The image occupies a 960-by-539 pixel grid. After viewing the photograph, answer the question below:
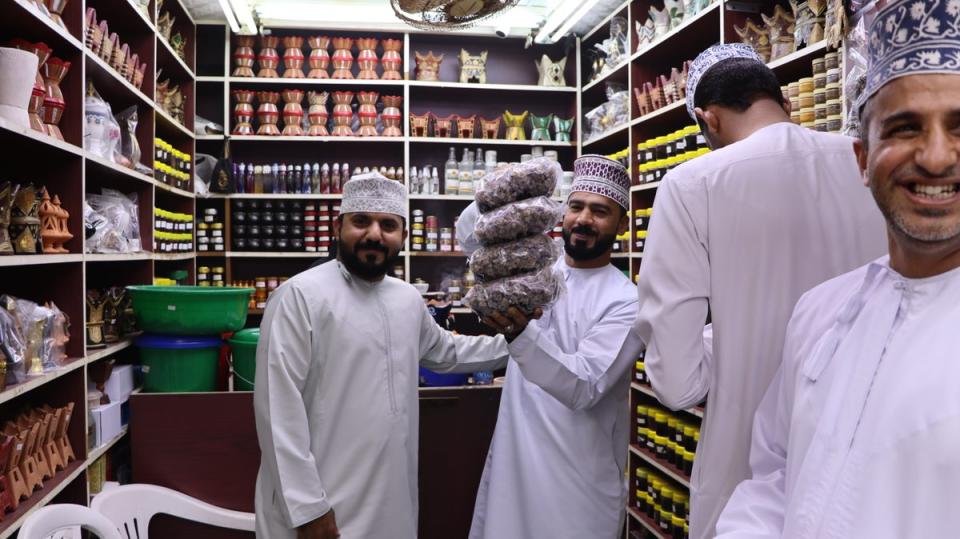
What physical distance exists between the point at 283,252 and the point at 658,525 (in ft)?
9.86

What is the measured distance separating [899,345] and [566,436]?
1.23 meters

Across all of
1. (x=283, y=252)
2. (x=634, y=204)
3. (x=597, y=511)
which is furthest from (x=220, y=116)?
(x=597, y=511)

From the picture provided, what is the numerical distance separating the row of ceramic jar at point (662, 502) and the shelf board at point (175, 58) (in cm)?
351

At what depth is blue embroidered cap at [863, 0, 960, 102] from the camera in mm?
931

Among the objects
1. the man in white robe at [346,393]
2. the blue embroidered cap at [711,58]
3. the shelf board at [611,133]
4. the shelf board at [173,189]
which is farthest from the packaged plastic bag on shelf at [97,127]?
the shelf board at [611,133]

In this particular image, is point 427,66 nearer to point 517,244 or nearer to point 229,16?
point 229,16

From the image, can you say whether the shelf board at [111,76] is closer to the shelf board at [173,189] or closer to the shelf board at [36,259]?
the shelf board at [173,189]

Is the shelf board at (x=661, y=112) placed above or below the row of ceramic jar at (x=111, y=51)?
below

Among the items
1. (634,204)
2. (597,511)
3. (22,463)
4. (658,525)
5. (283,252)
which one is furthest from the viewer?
(283,252)

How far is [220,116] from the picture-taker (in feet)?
17.8

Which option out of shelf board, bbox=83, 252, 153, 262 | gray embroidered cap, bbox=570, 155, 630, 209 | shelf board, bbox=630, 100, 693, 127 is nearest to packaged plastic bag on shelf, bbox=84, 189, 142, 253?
shelf board, bbox=83, 252, 153, 262

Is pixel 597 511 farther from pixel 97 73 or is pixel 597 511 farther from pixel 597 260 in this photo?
pixel 97 73

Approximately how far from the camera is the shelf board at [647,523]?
146 inches

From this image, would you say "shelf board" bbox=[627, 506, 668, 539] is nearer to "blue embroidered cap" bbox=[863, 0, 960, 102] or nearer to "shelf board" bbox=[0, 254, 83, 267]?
"shelf board" bbox=[0, 254, 83, 267]
